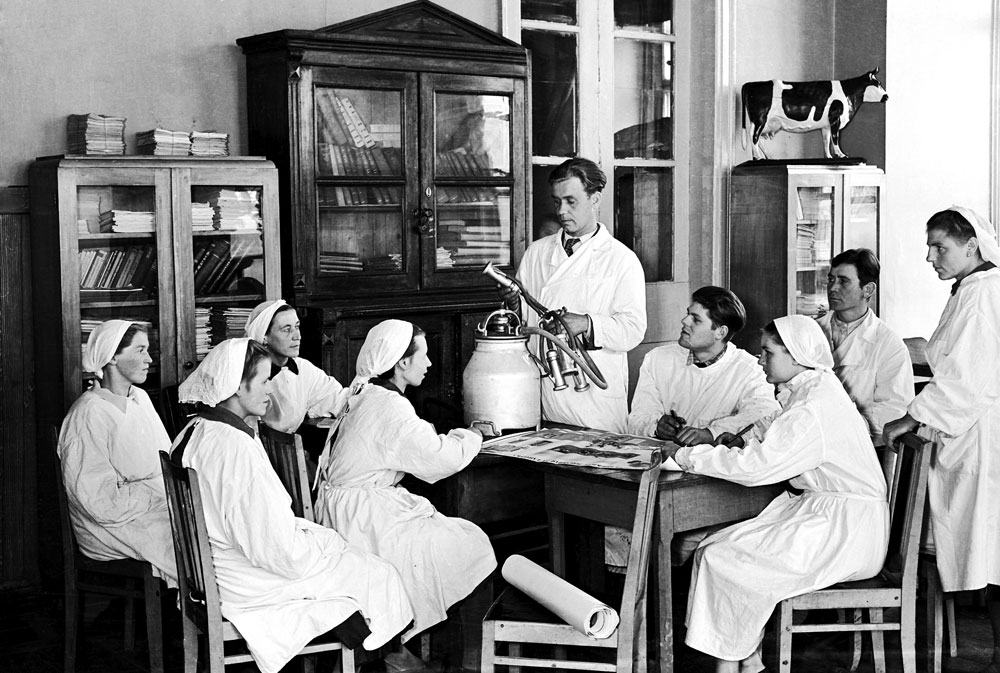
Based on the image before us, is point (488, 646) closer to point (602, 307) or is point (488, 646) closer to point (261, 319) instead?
point (602, 307)

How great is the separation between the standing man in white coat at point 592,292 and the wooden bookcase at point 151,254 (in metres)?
1.27

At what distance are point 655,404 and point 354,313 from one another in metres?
1.43

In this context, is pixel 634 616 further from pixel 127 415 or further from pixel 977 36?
pixel 977 36

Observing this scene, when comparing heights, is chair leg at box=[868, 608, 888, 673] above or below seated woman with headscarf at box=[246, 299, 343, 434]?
below

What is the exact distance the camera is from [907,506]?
11.2 ft

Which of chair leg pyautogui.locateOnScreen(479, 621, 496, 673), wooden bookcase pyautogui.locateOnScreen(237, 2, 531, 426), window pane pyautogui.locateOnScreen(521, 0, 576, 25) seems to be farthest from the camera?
window pane pyautogui.locateOnScreen(521, 0, 576, 25)

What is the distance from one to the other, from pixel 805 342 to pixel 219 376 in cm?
171

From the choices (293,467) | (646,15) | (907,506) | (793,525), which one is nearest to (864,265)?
(907,506)

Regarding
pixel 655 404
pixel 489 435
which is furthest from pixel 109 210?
pixel 655 404

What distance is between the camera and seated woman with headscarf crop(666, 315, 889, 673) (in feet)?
10.9

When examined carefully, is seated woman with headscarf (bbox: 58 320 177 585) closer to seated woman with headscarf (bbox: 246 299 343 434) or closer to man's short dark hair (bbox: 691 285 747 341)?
seated woman with headscarf (bbox: 246 299 343 434)

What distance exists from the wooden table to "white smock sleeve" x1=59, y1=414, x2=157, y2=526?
1364 mm

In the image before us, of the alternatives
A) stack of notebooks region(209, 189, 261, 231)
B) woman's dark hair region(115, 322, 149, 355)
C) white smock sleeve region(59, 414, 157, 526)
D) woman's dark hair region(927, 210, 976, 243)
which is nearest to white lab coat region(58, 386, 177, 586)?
white smock sleeve region(59, 414, 157, 526)

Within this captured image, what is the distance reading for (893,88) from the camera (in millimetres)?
6938
